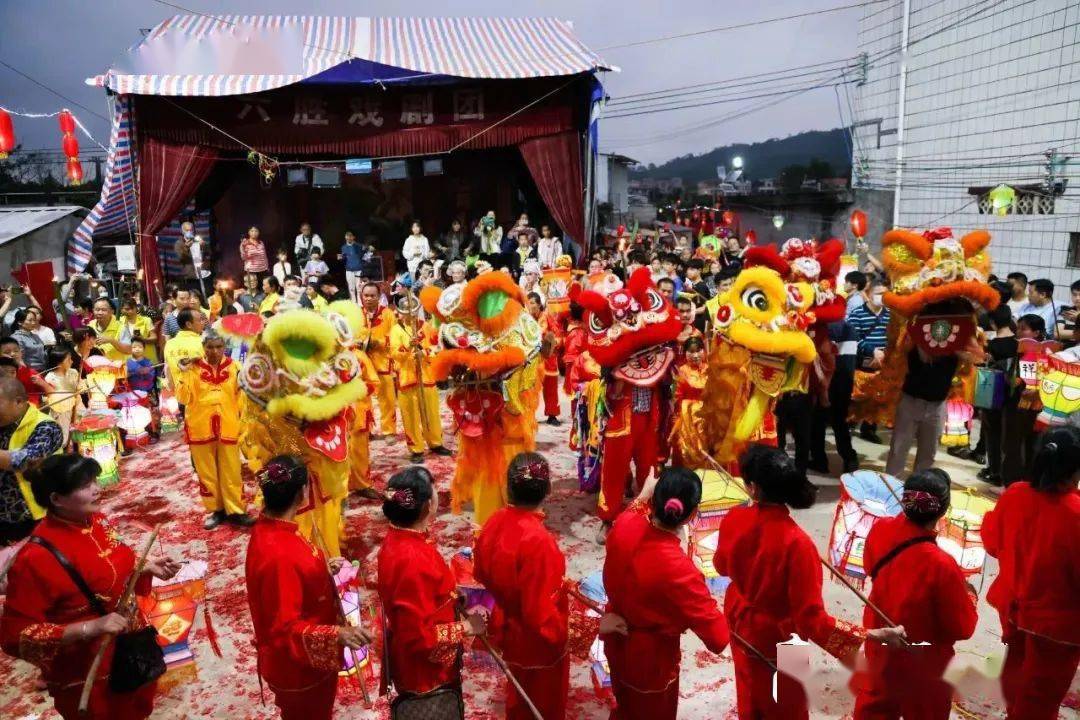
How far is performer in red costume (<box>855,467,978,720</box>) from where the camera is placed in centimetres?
245

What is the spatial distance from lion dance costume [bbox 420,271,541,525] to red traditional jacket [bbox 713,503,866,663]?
1962 mm

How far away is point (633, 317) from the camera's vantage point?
441 centimetres

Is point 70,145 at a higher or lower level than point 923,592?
higher

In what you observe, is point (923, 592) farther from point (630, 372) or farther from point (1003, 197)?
point (1003, 197)

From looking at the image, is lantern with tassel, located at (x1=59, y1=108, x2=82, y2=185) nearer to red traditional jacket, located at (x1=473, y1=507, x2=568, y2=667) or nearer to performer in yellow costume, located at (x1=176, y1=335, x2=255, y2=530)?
performer in yellow costume, located at (x1=176, y1=335, x2=255, y2=530)

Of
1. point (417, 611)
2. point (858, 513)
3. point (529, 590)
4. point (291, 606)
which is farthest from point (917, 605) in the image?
point (291, 606)

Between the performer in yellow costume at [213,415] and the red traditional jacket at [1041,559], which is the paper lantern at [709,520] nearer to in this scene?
the red traditional jacket at [1041,559]

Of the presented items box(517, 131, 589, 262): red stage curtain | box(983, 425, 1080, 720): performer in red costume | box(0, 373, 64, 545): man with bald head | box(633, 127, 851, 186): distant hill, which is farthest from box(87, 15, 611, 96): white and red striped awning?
box(633, 127, 851, 186): distant hill

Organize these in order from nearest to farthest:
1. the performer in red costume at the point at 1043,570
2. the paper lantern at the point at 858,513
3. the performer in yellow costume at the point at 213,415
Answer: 1. the performer in red costume at the point at 1043,570
2. the paper lantern at the point at 858,513
3. the performer in yellow costume at the point at 213,415

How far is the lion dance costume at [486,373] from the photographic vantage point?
440 centimetres

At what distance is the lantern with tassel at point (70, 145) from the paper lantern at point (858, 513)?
42.6 ft

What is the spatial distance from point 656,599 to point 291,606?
119 centimetres

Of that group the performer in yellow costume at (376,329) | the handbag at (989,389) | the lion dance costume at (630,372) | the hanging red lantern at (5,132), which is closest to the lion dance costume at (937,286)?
the handbag at (989,389)

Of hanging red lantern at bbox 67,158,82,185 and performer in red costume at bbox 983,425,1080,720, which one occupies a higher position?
hanging red lantern at bbox 67,158,82,185
